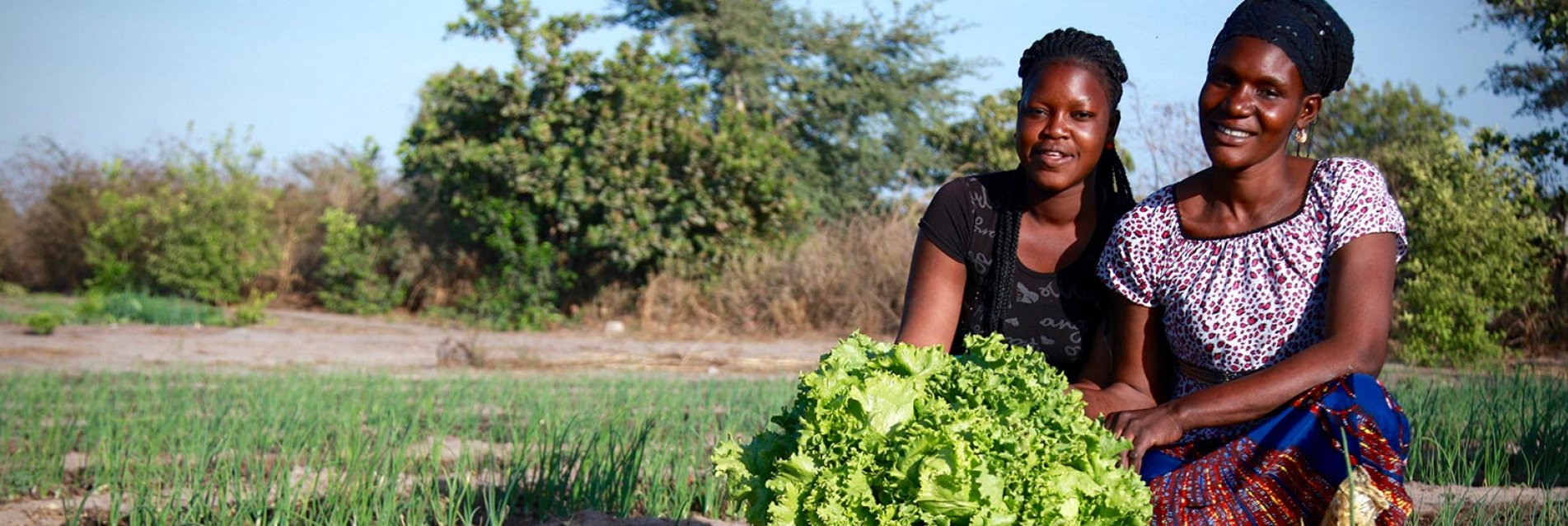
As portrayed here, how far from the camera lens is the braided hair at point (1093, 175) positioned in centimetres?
280

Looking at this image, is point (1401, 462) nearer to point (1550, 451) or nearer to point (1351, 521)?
point (1351, 521)

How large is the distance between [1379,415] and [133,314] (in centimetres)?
1542

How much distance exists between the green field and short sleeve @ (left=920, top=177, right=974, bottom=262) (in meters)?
0.90

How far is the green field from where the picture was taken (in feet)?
10.2

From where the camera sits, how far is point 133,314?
14.8 meters

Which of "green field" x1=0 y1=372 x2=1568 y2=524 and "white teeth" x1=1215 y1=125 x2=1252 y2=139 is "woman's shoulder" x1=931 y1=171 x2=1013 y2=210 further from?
"green field" x1=0 y1=372 x2=1568 y2=524

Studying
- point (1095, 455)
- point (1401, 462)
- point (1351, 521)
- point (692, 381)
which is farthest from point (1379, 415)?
point (692, 381)

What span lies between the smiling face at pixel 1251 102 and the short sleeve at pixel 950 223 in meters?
0.61

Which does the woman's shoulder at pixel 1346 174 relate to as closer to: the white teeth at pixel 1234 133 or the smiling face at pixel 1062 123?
the white teeth at pixel 1234 133

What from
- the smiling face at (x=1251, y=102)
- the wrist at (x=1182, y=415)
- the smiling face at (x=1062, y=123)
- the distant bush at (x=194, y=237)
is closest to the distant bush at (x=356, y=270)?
the distant bush at (x=194, y=237)

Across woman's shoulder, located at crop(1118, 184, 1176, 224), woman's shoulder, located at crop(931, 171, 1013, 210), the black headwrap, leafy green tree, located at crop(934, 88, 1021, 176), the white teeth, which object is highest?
leafy green tree, located at crop(934, 88, 1021, 176)

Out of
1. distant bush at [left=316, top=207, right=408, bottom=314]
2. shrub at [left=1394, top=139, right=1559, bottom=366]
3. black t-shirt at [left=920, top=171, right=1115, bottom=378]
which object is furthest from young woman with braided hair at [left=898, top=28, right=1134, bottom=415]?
distant bush at [left=316, top=207, right=408, bottom=314]

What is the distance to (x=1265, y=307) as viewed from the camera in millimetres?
2500

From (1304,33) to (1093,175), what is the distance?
627mm
